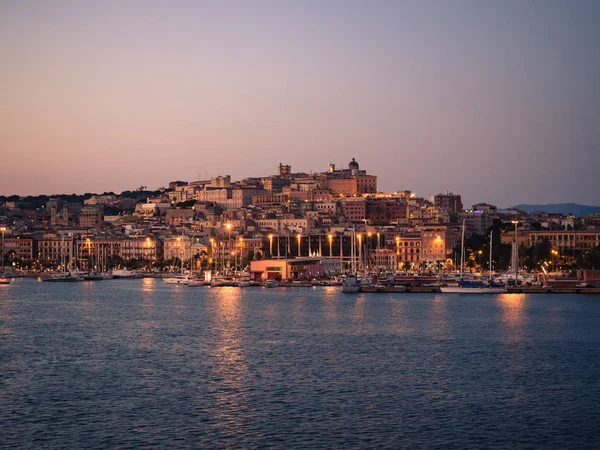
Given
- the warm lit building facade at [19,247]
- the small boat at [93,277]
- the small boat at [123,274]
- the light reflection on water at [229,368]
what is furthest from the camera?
the warm lit building facade at [19,247]

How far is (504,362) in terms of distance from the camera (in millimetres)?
21203

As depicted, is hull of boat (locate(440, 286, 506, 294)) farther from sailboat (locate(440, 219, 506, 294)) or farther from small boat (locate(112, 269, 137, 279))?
small boat (locate(112, 269, 137, 279))

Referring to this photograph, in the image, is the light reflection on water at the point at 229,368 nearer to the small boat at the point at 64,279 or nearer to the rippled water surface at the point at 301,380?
the rippled water surface at the point at 301,380

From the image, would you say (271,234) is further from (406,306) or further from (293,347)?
(293,347)

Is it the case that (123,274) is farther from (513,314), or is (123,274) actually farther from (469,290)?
(513,314)

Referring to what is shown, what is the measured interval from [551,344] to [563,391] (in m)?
6.89

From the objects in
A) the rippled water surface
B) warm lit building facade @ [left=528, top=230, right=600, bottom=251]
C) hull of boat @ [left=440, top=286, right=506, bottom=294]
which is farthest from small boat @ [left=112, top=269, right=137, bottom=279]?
the rippled water surface

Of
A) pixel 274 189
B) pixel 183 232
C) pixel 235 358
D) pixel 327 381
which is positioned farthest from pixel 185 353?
pixel 274 189

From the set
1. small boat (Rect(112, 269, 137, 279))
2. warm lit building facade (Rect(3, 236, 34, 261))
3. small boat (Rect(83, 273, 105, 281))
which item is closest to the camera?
small boat (Rect(83, 273, 105, 281))

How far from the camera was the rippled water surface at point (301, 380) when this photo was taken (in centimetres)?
1449

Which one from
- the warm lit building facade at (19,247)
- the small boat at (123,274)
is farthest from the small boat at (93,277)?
the warm lit building facade at (19,247)

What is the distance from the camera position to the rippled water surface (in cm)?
1449

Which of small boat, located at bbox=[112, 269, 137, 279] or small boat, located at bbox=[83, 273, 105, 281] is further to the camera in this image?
small boat, located at bbox=[112, 269, 137, 279]

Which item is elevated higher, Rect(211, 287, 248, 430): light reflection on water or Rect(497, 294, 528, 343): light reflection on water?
Rect(497, 294, 528, 343): light reflection on water
